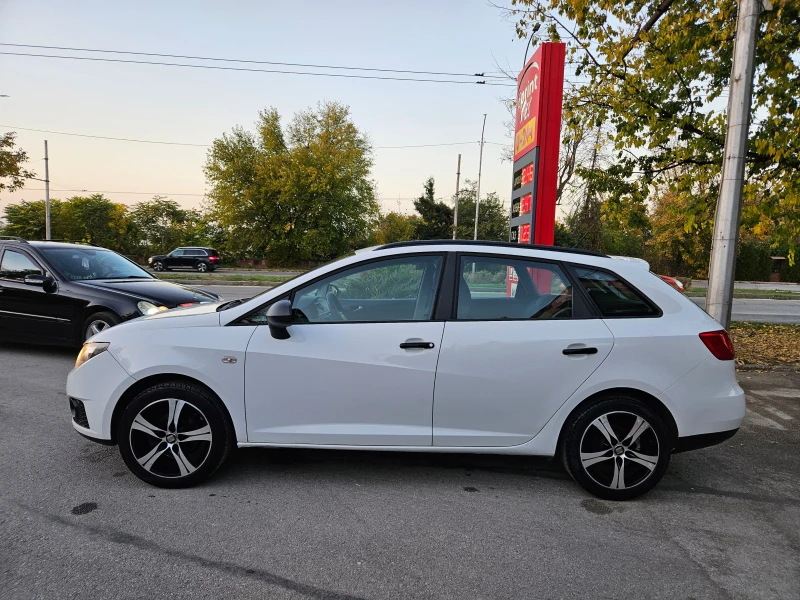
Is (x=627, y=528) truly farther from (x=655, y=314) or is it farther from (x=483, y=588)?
(x=655, y=314)

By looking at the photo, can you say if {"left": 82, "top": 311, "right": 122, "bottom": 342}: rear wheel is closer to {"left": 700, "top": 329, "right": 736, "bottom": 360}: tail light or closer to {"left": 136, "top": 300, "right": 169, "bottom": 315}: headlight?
{"left": 136, "top": 300, "right": 169, "bottom": 315}: headlight

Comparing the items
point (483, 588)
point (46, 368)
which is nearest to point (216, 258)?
point (46, 368)

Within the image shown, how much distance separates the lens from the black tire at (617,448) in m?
3.38

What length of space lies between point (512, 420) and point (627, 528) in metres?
0.89

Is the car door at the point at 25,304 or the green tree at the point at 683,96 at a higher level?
the green tree at the point at 683,96

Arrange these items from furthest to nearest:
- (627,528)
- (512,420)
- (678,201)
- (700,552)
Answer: (678,201)
(512,420)
(627,528)
(700,552)

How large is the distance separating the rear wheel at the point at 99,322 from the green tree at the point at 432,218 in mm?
45781

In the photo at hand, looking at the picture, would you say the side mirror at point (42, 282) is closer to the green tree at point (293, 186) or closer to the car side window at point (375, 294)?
the car side window at point (375, 294)

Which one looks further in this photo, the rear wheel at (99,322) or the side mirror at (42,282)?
the side mirror at (42,282)

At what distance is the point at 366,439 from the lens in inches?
135

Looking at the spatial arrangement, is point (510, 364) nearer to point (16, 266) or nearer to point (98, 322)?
point (98, 322)

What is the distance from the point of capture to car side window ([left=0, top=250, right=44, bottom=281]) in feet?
23.7

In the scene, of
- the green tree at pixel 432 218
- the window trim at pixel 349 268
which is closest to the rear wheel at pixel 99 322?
the window trim at pixel 349 268

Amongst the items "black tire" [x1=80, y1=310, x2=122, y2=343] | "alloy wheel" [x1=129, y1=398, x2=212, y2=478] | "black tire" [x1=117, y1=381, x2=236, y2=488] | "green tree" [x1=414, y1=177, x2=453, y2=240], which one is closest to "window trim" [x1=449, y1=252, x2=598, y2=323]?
"black tire" [x1=117, y1=381, x2=236, y2=488]
